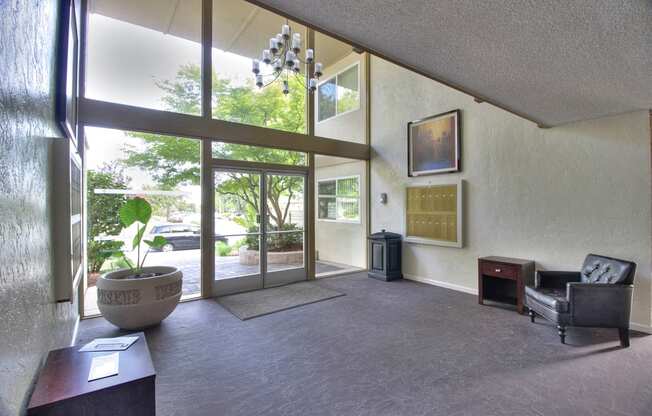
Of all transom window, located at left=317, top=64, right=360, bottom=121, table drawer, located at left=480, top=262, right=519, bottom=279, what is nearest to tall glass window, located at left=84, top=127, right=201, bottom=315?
transom window, located at left=317, top=64, right=360, bottom=121

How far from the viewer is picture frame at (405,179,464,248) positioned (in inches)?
215

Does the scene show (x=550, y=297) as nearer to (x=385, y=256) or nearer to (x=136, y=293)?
(x=385, y=256)

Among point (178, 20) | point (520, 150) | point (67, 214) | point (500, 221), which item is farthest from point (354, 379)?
point (178, 20)

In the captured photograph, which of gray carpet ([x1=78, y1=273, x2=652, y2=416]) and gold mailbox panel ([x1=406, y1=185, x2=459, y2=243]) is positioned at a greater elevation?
gold mailbox panel ([x1=406, y1=185, x2=459, y2=243])

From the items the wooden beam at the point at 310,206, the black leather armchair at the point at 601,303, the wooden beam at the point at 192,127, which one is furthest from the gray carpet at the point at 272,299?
the black leather armchair at the point at 601,303

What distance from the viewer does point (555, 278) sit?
4043 millimetres

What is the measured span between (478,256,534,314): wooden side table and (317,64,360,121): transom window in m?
4.66

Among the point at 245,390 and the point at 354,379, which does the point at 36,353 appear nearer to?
the point at 245,390

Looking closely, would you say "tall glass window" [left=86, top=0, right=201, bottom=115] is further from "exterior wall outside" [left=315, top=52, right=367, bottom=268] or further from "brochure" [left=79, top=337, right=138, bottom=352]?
"brochure" [left=79, top=337, right=138, bottom=352]

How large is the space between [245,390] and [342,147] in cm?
517

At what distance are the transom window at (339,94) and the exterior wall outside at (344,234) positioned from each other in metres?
1.28

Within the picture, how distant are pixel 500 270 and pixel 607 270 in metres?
1.19

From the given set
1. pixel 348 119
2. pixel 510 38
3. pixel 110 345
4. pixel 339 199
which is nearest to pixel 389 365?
pixel 110 345

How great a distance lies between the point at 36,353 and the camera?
57.1 inches
